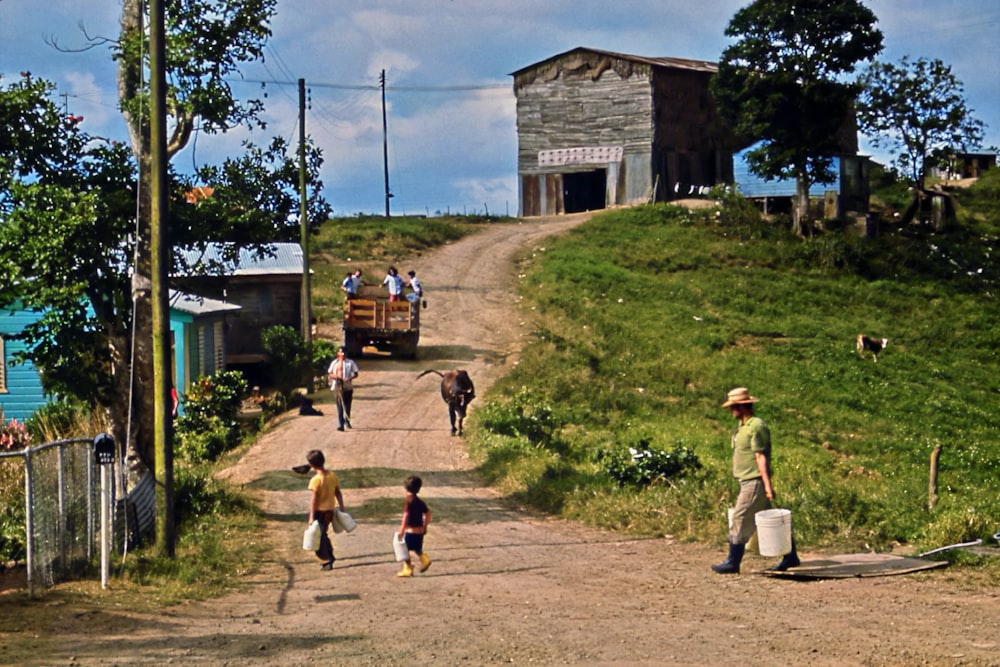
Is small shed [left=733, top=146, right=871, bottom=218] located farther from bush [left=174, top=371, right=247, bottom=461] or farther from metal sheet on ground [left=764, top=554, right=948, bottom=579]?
metal sheet on ground [left=764, top=554, right=948, bottom=579]

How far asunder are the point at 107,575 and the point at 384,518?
518 centimetres

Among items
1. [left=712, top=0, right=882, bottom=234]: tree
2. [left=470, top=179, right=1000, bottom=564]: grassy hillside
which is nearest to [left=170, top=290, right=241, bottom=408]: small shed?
[left=470, top=179, right=1000, bottom=564]: grassy hillside

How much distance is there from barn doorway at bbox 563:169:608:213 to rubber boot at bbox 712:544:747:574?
1934 inches

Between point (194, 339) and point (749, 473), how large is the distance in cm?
2092

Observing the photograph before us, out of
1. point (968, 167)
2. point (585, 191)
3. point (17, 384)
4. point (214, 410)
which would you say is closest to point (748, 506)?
point (214, 410)

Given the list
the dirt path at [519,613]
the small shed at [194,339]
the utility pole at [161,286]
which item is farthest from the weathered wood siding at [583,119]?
the utility pole at [161,286]

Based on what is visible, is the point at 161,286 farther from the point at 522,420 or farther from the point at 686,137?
the point at 686,137

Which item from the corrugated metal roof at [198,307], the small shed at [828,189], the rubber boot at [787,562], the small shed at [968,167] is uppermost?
the small shed at [968,167]

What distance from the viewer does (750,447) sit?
12.1 metres

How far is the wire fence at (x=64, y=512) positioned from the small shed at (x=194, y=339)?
1518 cm

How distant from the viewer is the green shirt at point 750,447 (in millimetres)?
12039

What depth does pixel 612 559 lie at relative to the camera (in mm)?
14078

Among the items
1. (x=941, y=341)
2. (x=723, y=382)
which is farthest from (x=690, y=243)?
(x=723, y=382)

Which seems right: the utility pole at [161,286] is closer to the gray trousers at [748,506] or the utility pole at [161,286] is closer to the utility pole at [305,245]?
the gray trousers at [748,506]
